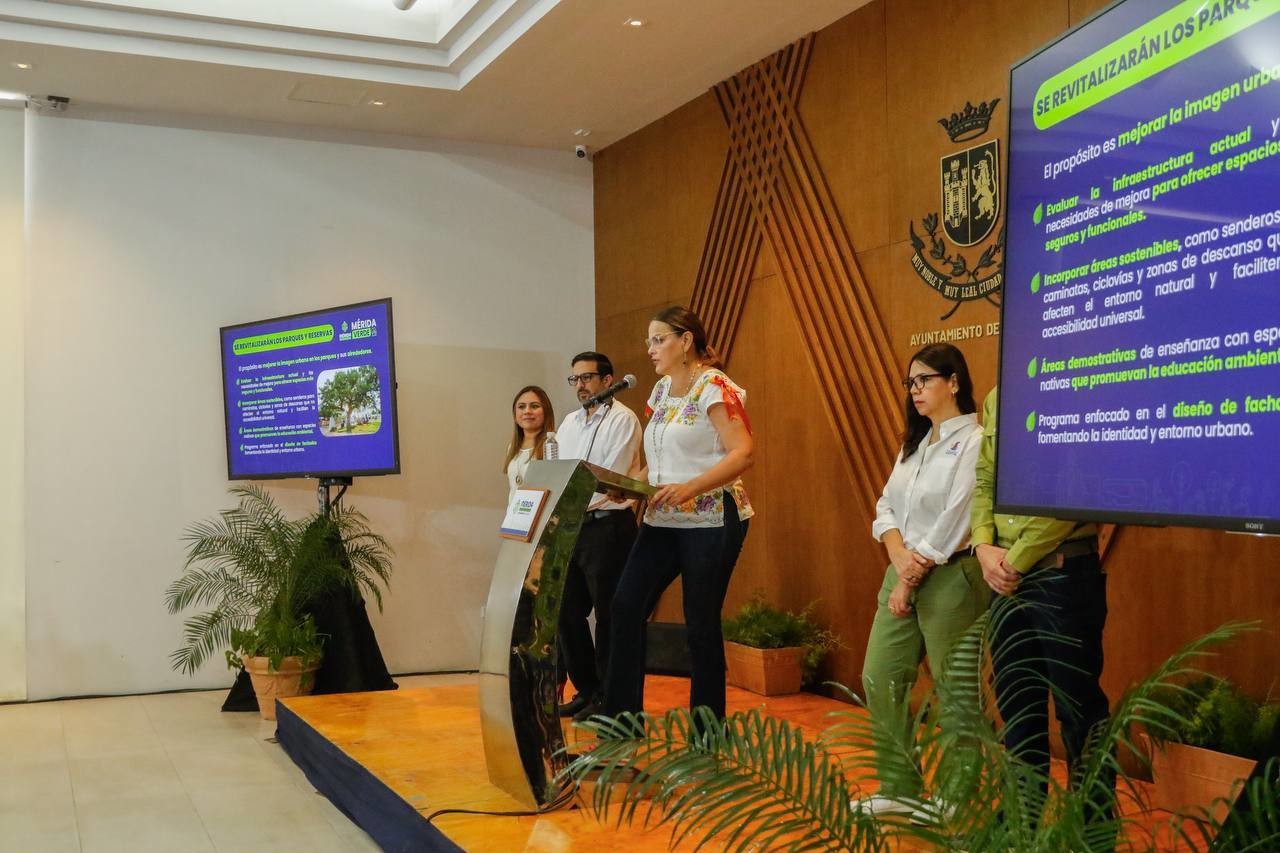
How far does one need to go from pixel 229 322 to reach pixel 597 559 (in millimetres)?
2958

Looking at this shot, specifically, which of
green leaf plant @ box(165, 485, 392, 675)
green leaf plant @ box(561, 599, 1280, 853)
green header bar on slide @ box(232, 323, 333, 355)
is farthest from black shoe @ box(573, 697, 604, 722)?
green leaf plant @ box(561, 599, 1280, 853)

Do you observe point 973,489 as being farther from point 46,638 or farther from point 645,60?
point 46,638

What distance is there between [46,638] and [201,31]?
3.06 metres

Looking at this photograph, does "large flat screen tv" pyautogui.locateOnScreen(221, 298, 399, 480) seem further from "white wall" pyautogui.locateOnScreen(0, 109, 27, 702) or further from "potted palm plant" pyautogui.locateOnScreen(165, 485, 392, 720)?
"white wall" pyautogui.locateOnScreen(0, 109, 27, 702)

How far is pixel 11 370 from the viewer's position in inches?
242

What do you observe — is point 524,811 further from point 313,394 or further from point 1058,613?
point 313,394

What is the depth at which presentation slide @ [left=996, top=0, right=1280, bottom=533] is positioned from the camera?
1572 millimetres

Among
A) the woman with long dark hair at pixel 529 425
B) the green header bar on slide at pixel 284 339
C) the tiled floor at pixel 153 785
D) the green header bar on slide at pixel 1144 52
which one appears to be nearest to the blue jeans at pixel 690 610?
the tiled floor at pixel 153 785

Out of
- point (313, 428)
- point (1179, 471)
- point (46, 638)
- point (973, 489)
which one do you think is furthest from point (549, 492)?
point (46, 638)

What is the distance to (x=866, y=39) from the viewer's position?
498 cm

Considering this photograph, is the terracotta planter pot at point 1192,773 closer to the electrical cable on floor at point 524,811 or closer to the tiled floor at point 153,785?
the electrical cable on floor at point 524,811

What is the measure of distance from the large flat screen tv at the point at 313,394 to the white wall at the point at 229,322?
0.34m

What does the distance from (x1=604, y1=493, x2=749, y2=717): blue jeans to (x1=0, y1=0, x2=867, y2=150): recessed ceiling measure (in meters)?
2.53

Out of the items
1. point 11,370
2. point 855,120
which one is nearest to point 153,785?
point 11,370
